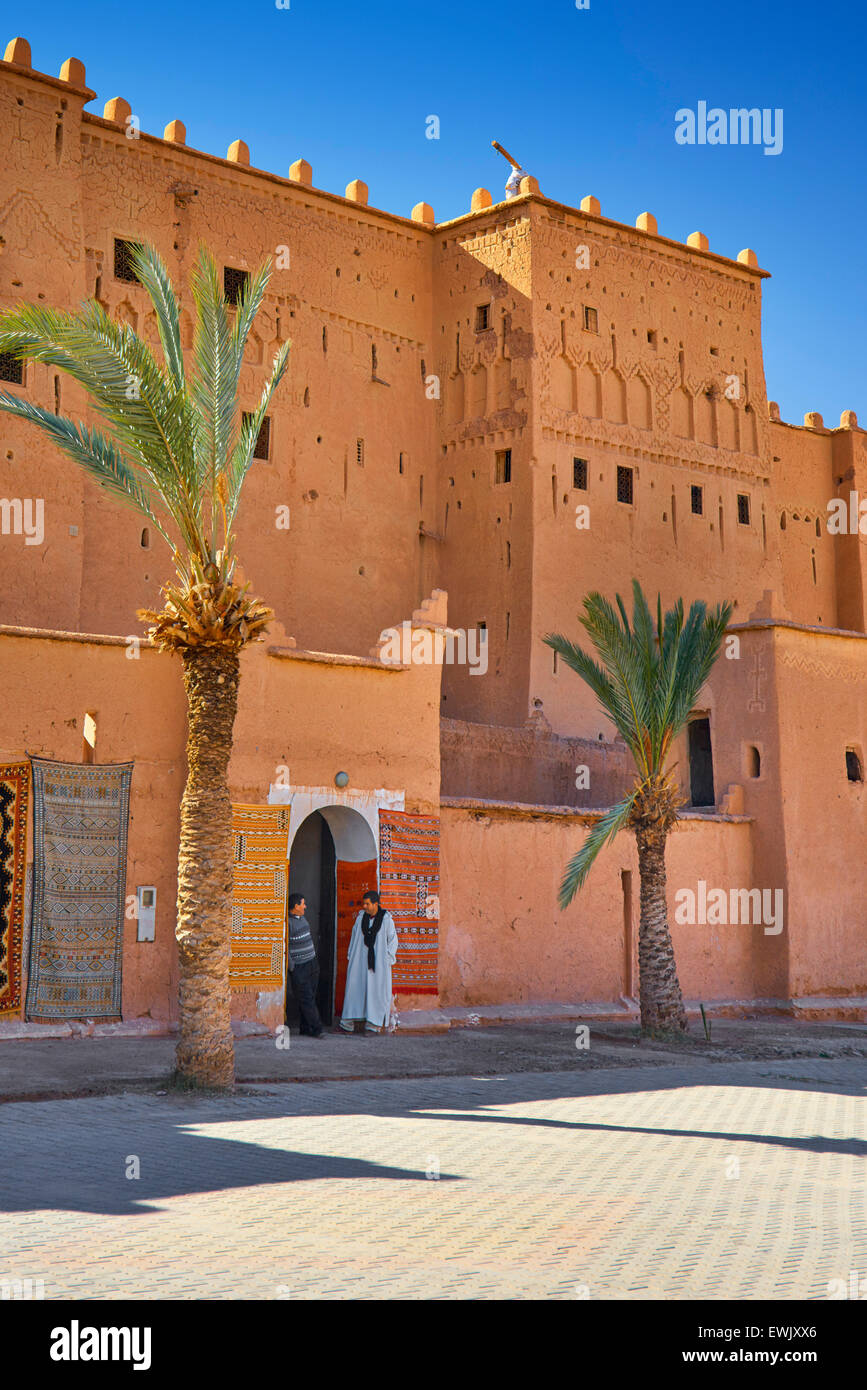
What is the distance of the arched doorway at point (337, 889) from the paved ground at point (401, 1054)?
36.1 inches

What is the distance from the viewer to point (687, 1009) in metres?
17.9

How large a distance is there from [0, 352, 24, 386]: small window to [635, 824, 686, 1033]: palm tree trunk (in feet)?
36.6

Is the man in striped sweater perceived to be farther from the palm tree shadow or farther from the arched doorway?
the palm tree shadow

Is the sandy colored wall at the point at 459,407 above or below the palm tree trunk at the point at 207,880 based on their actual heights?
above

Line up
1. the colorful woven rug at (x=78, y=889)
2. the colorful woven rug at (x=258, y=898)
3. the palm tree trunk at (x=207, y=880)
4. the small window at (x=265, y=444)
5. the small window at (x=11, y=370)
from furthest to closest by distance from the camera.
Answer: the small window at (x=265, y=444) → the small window at (x=11, y=370) → the colorful woven rug at (x=258, y=898) → the colorful woven rug at (x=78, y=889) → the palm tree trunk at (x=207, y=880)

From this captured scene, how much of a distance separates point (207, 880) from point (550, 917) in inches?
288

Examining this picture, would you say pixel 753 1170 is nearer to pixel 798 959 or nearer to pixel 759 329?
pixel 798 959

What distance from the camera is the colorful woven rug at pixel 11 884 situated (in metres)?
11.7

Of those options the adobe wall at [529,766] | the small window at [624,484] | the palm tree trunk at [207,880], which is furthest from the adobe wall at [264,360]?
the palm tree trunk at [207,880]

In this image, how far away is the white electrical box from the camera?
1268 centimetres
